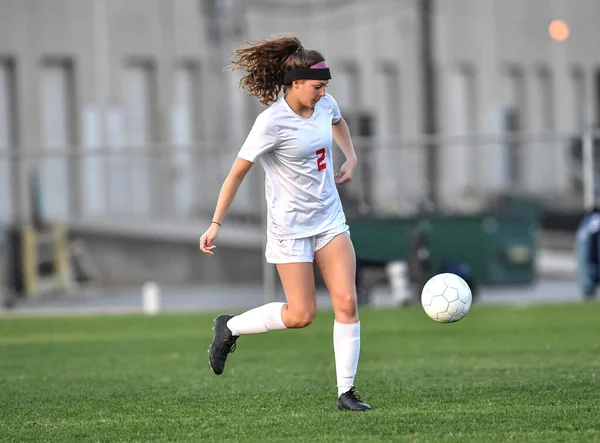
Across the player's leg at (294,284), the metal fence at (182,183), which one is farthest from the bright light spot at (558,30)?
the player's leg at (294,284)

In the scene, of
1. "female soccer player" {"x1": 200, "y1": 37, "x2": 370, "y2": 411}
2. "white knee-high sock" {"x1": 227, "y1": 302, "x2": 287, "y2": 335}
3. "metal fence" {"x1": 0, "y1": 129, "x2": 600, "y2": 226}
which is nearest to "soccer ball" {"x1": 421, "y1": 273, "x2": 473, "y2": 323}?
"female soccer player" {"x1": 200, "y1": 37, "x2": 370, "y2": 411}

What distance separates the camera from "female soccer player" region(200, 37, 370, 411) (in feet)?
27.3

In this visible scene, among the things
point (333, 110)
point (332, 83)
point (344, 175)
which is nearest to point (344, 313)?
point (344, 175)

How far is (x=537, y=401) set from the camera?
28.0 feet

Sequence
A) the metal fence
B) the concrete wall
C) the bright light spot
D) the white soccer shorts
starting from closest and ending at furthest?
1. the white soccer shorts
2. the metal fence
3. the concrete wall
4. the bright light spot

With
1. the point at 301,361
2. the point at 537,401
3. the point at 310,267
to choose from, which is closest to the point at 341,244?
the point at 310,267

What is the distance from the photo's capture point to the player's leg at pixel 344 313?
8.33m

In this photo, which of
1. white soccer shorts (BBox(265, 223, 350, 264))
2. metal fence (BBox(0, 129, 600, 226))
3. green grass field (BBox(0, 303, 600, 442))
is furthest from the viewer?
metal fence (BBox(0, 129, 600, 226))

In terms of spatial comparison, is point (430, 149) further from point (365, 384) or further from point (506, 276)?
point (365, 384)

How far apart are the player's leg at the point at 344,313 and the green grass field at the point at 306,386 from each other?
0.18m

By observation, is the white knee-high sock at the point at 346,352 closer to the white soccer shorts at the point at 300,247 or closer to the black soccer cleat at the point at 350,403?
the black soccer cleat at the point at 350,403

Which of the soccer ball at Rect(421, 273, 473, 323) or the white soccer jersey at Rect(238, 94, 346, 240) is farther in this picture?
the soccer ball at Rect(421, 273, 473, 323)

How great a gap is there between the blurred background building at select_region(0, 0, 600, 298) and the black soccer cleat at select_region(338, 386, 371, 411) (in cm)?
1482

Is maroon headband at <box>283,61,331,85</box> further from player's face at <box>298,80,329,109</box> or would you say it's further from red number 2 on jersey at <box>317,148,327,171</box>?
red number 2 on jersey at <box>317,148,327,171</box>
